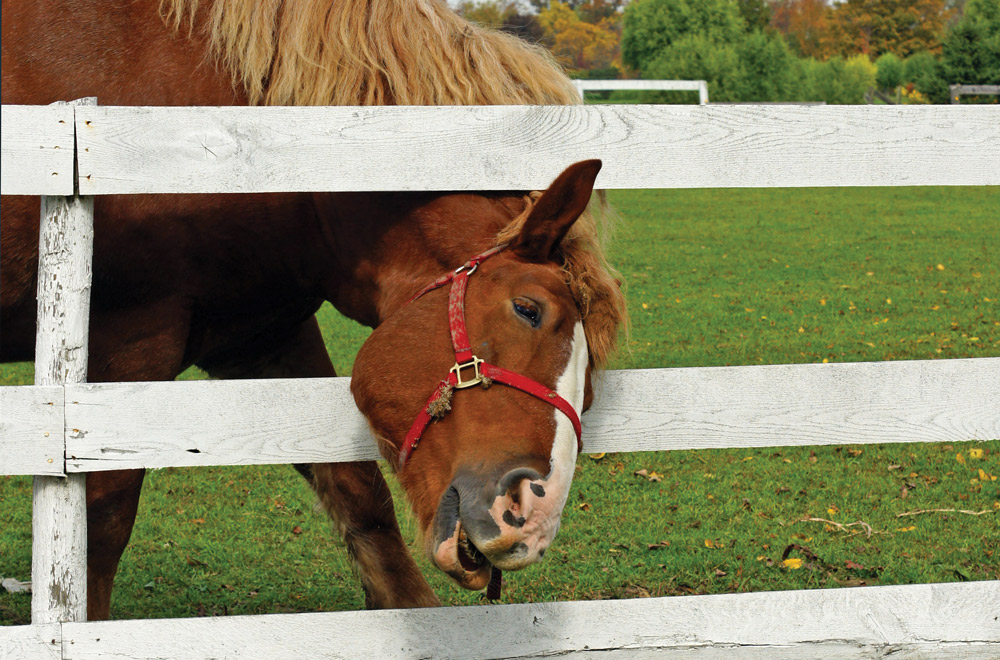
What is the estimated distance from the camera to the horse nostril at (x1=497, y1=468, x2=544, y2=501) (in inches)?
77.0

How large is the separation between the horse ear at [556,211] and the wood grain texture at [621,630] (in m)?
0.81

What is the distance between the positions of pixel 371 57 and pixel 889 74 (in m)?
45.6

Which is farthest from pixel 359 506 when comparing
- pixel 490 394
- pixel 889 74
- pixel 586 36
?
pixel 586 36

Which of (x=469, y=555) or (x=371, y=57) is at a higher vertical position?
(x=371, y=57)

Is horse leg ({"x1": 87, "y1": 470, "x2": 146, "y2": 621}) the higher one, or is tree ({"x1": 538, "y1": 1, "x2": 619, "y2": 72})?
horse leg ({"x1": 87, "y1": 470, "x2": 146, "y2": 621})

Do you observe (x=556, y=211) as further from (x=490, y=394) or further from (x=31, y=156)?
(x=31, y=156)

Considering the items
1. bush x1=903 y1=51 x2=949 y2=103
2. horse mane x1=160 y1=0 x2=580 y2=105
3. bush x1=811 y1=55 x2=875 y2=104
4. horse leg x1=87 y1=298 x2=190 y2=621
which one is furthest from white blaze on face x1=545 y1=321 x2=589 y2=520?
bush x1=811 y1=55 x2=875 y2=104

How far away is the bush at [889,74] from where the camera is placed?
4325cm

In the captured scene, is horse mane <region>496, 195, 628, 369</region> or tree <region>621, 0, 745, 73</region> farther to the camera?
tree <region>621, 0, 745, 73</region>

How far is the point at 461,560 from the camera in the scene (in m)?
2.04

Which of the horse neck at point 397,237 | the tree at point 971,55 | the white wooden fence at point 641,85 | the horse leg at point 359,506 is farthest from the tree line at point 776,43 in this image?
the white wooden fence at point 641,85

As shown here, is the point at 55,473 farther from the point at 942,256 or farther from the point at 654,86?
the point at 654,86

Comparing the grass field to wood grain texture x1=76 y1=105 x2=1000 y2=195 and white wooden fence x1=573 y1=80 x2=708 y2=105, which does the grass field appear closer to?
wood grain texture x1=76 y1=105 x2=1000 y2=195

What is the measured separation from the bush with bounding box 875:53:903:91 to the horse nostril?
45316mm
